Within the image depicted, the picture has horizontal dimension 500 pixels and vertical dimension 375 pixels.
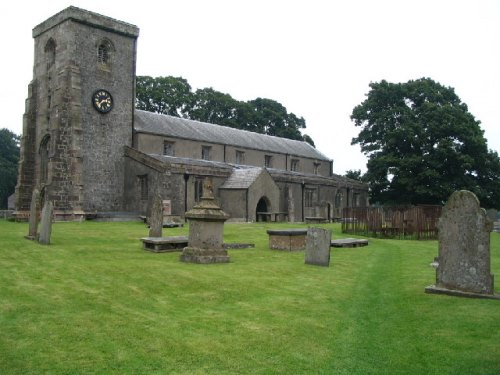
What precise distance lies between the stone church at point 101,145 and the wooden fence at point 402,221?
1154cm

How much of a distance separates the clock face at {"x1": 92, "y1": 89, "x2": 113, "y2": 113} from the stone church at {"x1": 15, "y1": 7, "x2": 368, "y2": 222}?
2.7 inches

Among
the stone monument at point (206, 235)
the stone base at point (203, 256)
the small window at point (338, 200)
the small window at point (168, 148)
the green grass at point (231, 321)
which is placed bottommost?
the green grass at point (231, 321)

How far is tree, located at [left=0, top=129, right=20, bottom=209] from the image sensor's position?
205 feet

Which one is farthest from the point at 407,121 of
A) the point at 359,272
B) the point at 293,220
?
the point at 359,272

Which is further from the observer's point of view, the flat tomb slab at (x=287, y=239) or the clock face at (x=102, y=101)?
the clock face at (x=102, y=101)

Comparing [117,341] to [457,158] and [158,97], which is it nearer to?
[457,158]

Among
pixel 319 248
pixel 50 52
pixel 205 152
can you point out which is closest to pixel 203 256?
pixel 319 248

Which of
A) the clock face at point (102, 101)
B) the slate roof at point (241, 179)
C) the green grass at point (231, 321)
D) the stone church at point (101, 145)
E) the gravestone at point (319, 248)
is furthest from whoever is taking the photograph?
the slate roof at point (241, 179)

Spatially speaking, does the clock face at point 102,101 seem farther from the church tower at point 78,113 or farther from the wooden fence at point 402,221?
the wooden fence at point 402,221

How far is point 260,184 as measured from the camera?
37469mm

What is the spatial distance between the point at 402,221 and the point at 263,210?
16.0 m

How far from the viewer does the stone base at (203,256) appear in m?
13.6

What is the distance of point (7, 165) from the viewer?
211ft

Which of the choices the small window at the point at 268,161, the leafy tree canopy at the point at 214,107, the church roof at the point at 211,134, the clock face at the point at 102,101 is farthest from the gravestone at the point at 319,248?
the leafy tree canopy at the point at 214,107
